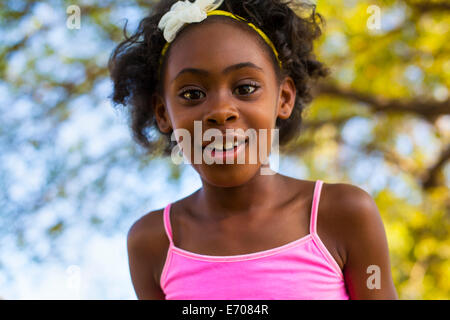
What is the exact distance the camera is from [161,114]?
196 centimetres

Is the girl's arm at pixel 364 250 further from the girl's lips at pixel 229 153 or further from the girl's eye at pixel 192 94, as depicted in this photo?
the girl's eye at pixel 192 94


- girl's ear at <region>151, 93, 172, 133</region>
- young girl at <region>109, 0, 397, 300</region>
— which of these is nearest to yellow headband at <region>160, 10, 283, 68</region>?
young girl at <region>109, 0, 397, 300</region>

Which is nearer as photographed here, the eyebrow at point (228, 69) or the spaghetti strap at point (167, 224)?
the eyebrow at point (228, 69)

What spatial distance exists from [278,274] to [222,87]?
582 mm

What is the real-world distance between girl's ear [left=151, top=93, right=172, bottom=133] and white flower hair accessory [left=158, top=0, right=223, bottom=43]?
0.24 m

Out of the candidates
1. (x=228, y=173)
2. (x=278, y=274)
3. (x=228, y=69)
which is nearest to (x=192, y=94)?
(x=228, y=69)

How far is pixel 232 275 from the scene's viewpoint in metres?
1.67

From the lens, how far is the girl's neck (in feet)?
5.83

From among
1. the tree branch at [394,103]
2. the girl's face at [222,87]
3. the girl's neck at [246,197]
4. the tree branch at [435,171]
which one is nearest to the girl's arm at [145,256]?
the girl's neck at [246,197]

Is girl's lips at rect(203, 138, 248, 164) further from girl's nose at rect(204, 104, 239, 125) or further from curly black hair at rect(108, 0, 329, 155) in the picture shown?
curly black hair at rect(108, 0, 329, 155)

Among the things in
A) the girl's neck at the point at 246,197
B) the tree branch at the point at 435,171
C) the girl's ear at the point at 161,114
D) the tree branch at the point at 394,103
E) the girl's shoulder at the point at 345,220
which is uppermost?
the tree branch at the point at 394,103

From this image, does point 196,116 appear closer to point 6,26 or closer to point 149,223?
point 149,223

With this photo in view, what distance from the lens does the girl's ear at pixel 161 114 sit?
1.93 m
